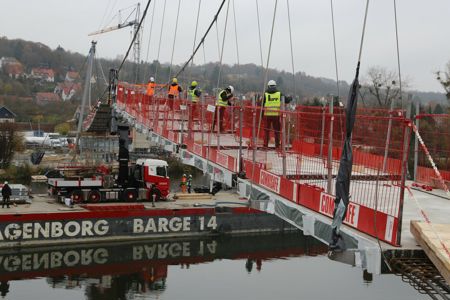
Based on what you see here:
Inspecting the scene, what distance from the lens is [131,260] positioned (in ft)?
85.5

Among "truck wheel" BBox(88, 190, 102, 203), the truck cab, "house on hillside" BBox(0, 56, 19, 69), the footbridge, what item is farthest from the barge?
"house on hillside" BBox(0, 56, 19, 69)

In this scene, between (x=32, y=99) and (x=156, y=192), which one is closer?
(x=156, y=192)

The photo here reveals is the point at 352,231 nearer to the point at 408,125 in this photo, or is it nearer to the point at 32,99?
the point at 408,125

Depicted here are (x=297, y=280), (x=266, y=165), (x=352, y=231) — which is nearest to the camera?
(x=352, y=231)

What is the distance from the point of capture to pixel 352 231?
6.25 m

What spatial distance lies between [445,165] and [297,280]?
13.6 metres

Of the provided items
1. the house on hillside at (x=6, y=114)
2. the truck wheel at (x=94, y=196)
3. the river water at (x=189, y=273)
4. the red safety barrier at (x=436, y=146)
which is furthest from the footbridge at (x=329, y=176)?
the house on hillside at (x=6, y=114)

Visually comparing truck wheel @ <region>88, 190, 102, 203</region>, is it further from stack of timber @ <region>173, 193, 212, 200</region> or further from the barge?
stack of timber @ <region>173, 193, 212, 200</region>

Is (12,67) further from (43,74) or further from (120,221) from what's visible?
(120,221)

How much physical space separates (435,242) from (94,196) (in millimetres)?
24405

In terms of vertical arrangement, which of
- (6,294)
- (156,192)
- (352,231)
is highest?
(352,231)

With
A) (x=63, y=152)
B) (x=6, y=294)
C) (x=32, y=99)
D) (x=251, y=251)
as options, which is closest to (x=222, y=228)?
(x=251, y=251)

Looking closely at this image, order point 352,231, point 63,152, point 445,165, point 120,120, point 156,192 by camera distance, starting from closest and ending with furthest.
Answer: point 352,231
point 445,165
point 120,120
point 156,192
point 63,152

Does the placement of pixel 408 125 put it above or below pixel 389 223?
above
